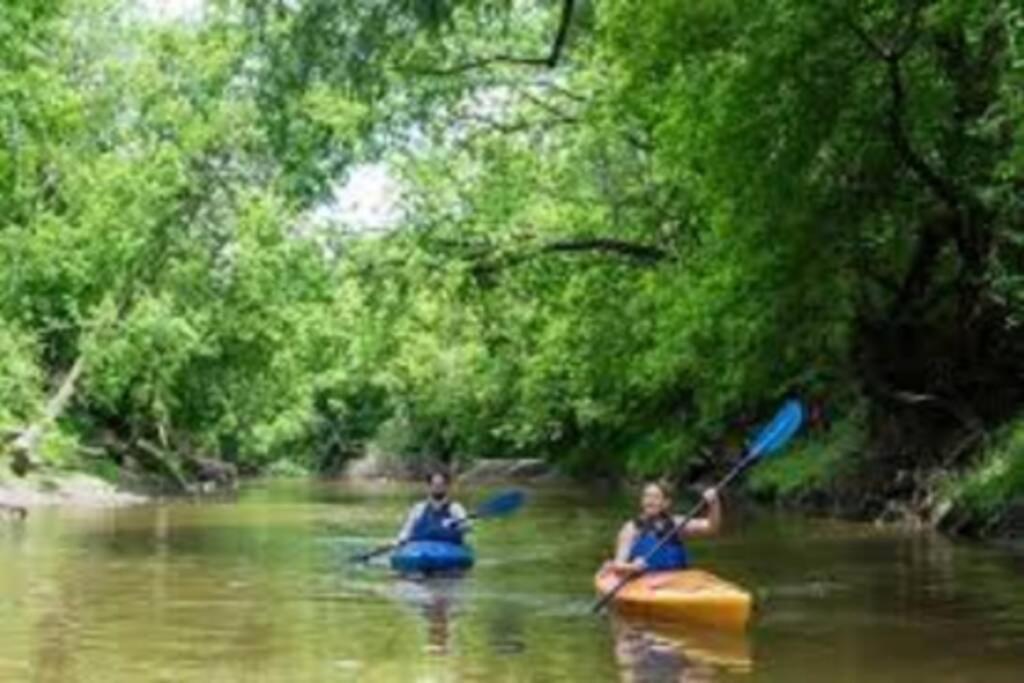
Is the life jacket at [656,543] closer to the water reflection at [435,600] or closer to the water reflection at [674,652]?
the water reflection at [674,652]

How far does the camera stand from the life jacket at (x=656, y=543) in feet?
54.2

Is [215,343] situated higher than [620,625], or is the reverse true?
[215,343]

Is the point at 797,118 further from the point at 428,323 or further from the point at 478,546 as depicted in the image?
the point at 428,323

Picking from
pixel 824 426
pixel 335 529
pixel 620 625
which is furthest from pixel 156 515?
pixel 620 625

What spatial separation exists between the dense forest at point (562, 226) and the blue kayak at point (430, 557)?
14.6ft

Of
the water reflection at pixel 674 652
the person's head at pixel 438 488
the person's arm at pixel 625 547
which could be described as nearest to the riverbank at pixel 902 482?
the person's head at pixel 438 488

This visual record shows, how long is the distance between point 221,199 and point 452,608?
3294cm

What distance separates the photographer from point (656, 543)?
16578 millimetres

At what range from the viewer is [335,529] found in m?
29.9

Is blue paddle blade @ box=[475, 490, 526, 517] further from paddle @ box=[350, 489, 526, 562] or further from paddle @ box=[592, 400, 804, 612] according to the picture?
paddle @ box=[592, 400, 804, 612]

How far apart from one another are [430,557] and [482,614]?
160 inches

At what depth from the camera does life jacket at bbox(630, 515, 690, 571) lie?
1653cm

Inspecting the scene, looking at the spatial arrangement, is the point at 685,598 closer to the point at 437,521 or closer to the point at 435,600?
the point at 435,600

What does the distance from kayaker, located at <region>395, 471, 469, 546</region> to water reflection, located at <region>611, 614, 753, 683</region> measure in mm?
5368
